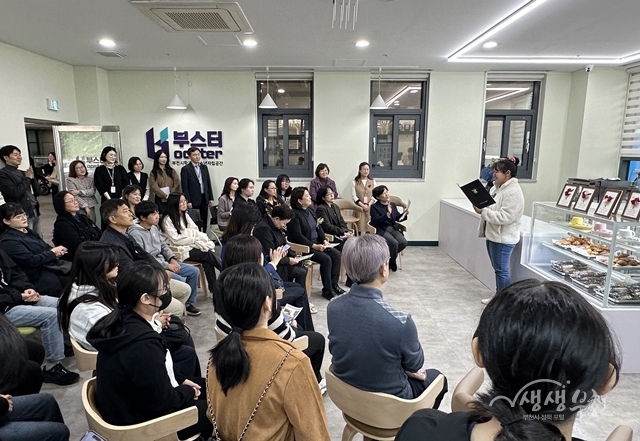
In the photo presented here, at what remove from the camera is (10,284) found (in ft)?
9.30

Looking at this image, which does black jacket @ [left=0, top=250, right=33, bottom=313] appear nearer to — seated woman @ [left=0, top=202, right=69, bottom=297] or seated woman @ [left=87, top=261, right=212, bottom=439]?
seated woman @ [left=0, top=202, right=69, bottom=297]

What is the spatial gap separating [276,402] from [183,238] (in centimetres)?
323

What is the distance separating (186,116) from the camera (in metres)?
6.68

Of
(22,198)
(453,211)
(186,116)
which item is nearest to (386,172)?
(453,211)

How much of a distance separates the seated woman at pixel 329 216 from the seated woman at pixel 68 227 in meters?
2.63

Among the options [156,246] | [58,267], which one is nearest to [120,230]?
[156,246]

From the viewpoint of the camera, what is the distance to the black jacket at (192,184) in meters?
6.40

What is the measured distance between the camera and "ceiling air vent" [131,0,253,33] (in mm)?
3336

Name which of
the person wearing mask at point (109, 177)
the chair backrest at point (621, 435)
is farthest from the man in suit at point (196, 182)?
the chair backrest at point (621, 435)

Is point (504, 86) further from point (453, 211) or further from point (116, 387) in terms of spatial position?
point (116, 387)

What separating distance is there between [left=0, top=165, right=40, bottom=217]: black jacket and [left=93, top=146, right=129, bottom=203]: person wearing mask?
1.15 m

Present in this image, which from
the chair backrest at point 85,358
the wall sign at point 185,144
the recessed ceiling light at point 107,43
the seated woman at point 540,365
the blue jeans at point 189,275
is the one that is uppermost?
the recessed ceiling light at point 107,43

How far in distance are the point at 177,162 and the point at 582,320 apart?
6.85 meters

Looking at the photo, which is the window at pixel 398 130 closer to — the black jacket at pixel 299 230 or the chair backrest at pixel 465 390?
the black jacket at pixel 299 230
